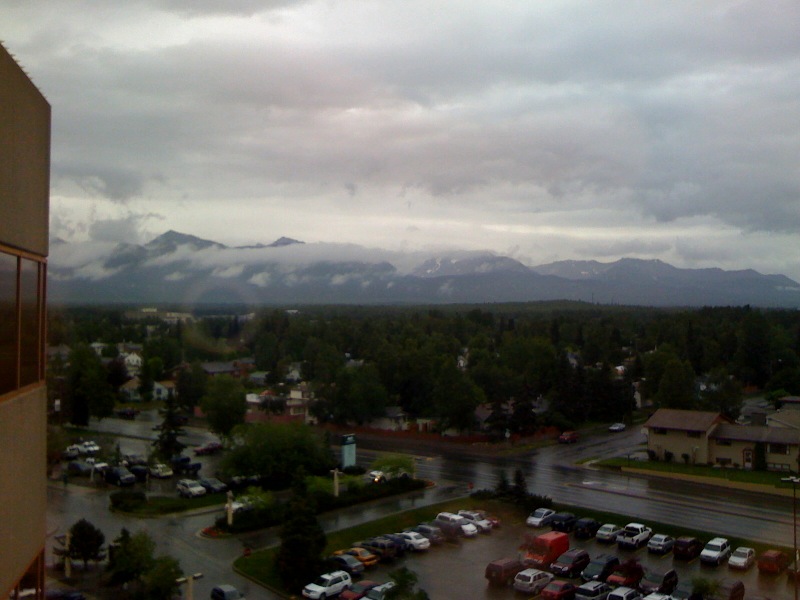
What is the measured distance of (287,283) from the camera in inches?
3282

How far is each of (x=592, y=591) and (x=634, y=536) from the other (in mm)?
3085

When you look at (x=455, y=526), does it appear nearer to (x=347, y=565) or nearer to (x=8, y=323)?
(x=347, y=565)

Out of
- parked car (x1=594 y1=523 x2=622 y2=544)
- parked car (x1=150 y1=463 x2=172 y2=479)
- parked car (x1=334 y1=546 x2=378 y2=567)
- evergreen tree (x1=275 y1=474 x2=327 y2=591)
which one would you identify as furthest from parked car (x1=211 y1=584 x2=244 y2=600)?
parked car (x1=150 y1=463 x2=172 y2=479)

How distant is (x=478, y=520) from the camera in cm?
1435

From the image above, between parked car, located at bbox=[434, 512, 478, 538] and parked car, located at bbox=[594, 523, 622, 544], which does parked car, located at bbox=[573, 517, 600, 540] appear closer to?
parked car, located at bbox=[594, 523, 622, 544]

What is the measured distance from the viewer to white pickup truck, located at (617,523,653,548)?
13.0 meters

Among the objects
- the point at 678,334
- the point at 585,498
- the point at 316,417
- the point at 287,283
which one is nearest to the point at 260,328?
the point at 316,417

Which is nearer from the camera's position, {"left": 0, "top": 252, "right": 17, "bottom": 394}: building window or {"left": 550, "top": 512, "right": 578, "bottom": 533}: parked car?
{"left": 0, "top": 252, "right": 17, "bottom": 394}: building window

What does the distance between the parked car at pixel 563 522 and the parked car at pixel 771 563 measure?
133 inches

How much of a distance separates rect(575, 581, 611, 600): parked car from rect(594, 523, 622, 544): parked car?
106 inches

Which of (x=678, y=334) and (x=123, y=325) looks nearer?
(x=123, y=325)

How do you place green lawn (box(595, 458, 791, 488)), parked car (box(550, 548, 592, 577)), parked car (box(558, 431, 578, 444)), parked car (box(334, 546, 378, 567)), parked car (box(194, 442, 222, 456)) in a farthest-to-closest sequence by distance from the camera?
parked car (box(558, 431, 578, 444)) → parked car (box(194, 442, 222, 456)) → green lawn (box(595, 458, 791, 488)) → parked car (box(334, 546, 378, 567)) → parked car (box(550, 548, 592, 577))

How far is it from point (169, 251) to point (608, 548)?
167 feet

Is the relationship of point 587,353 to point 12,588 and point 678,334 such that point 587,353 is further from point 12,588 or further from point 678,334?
point 12,588
